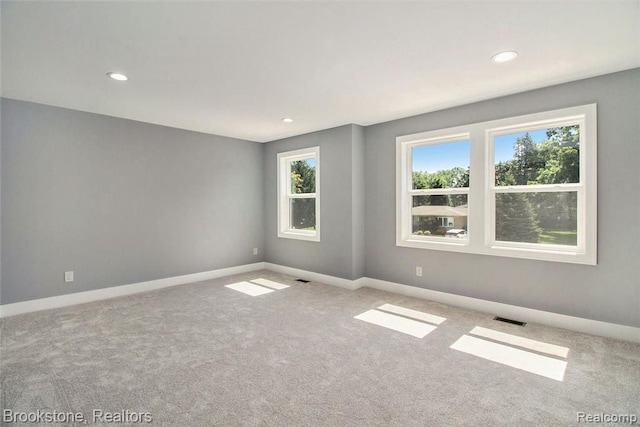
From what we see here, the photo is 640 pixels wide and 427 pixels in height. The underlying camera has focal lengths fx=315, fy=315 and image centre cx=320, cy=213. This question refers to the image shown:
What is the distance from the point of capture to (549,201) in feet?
10.7

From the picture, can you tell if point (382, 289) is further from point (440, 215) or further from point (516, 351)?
point (516, 351)

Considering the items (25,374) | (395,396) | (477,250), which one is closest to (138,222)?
(25,374)

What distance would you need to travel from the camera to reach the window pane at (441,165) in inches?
153

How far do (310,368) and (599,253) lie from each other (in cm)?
282

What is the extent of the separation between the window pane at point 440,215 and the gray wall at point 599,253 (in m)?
0.31

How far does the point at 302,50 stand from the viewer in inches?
95.0

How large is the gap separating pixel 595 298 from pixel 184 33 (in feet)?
13.5

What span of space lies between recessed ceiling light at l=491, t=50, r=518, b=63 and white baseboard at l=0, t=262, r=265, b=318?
472 centimetres

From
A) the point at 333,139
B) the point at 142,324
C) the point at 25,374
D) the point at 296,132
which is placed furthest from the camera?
the point at 296,132

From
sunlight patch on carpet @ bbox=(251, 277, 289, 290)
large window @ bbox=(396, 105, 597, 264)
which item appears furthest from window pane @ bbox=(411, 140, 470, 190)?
sunlight patch on carpet @ bbox=(251, 277, 289, 290)

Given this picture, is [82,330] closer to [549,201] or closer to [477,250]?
[477,250]

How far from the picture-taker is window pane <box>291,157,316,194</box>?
5.36 m

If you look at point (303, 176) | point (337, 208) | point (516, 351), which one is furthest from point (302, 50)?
point (303, 176)

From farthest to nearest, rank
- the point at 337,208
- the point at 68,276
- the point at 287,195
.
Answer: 1. the point at 287,195
2. the point at 337,208
3. the point at 68,276
